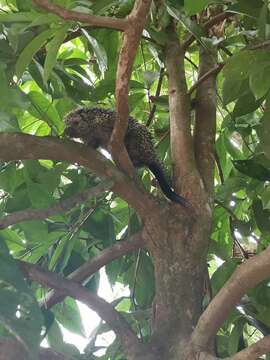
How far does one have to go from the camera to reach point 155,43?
72.4 inches

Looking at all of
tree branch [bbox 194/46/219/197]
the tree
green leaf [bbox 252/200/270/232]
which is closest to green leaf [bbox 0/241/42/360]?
the tree

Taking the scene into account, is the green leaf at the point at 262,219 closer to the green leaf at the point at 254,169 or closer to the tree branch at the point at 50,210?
the green leaf at the point at 254,169

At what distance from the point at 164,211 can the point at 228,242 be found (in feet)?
1.86

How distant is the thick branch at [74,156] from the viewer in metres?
1.31

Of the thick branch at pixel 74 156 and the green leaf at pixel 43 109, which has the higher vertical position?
the green leaf at pixel 43 109

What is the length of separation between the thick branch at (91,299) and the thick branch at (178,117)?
1.18 feet

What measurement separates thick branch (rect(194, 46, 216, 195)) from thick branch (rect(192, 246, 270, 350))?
15.2 inches

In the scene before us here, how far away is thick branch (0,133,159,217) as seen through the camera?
1.31 m

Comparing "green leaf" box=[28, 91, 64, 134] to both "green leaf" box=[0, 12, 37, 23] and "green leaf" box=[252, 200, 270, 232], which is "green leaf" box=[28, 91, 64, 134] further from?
"green leaf" box=[252, 200, 270, 232]

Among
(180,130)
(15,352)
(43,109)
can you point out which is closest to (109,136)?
(43,109)

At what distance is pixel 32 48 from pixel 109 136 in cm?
114

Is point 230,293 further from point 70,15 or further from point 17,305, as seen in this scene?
point 70,15

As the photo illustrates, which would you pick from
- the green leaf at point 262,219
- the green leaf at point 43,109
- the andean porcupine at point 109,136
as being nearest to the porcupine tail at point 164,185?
the andean porcupine at point 109,136

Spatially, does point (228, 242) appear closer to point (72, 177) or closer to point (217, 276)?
point (217, 276)
